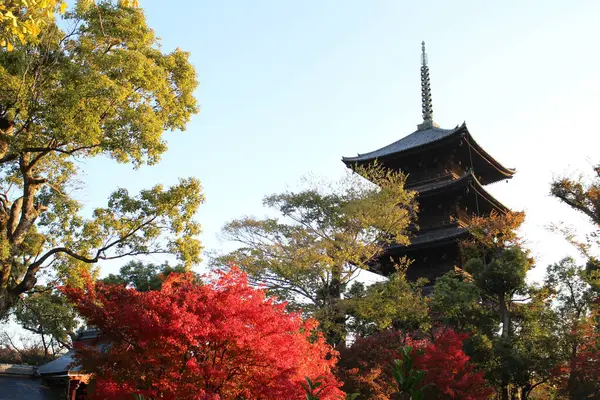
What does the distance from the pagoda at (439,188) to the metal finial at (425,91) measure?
204cm

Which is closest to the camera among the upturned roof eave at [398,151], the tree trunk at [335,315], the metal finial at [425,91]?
the tree trunk at [335,315]

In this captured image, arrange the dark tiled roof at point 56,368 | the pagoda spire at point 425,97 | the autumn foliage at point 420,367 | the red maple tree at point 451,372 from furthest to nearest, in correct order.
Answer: the pagoda spire at point 425,97 < the dark tiled roof at point 56,368 < the autumn foliage at point 420,367 < the red maple tree at point 451,372

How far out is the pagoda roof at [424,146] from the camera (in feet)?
79.7

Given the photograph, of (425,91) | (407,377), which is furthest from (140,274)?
(407,377)

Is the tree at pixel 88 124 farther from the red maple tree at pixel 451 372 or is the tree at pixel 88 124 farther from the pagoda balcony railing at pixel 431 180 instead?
the pagoda balcony railing at pixel 431 180

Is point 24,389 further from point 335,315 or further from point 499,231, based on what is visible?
point 499,231

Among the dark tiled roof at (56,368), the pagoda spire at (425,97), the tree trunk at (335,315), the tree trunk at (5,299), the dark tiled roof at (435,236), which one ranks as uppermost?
the pagoda spire at (425,97)

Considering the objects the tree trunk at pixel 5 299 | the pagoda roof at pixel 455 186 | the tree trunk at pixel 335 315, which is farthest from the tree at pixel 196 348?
the pagoda roof at pixel 455 186

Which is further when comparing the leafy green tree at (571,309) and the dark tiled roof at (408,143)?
the dark tiled roof at (408,143)

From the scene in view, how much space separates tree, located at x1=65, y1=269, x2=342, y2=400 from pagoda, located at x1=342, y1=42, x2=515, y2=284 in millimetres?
13045

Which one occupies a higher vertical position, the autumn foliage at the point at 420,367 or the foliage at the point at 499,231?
the foliage at the point at 499,231

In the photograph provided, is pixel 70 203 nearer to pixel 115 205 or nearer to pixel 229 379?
pixel 115 205

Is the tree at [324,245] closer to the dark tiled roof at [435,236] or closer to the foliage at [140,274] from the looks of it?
the dark tiled roof at [435,236]

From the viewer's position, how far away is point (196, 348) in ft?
29.1
